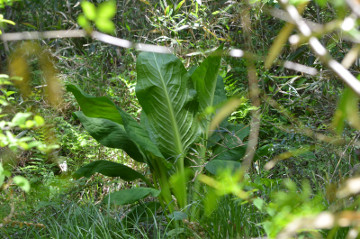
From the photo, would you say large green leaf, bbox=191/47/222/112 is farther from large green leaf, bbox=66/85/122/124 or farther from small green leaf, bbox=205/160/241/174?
large green leaf, bbox=66/85/122/124

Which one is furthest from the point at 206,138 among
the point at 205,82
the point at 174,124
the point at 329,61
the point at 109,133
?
the point at 329,61

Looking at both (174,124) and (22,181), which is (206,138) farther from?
(22,181)

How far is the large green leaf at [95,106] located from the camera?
121 inches

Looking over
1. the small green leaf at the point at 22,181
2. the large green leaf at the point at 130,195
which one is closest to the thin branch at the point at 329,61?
the small green leaf at the point at 22,181

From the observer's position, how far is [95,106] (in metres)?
3.14

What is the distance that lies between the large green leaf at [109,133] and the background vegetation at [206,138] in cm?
35

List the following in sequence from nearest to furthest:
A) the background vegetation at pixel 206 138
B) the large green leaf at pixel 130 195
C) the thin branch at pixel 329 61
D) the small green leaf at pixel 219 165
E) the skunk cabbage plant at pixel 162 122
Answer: the thin branch at pixel 329 61
the background vegetation at pixel 206 138
the large green leaf at pixel 130 195
the small green leaf at pixel 219 165
the skunk cabbage plant at pixel 162 122

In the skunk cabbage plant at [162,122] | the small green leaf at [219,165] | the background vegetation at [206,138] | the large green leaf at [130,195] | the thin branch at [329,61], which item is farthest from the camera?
the skunk cabbage plant at [162,122]

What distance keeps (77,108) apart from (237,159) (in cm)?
248

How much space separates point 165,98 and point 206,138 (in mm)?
433

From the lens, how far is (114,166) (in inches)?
130

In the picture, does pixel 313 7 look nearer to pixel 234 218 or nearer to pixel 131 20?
pixel 234 218

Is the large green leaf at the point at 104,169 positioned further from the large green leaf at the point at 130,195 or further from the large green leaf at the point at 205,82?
the large green leaf at the point at 205,82

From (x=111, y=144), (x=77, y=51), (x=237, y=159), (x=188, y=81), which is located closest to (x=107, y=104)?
(x=111, y=144)
